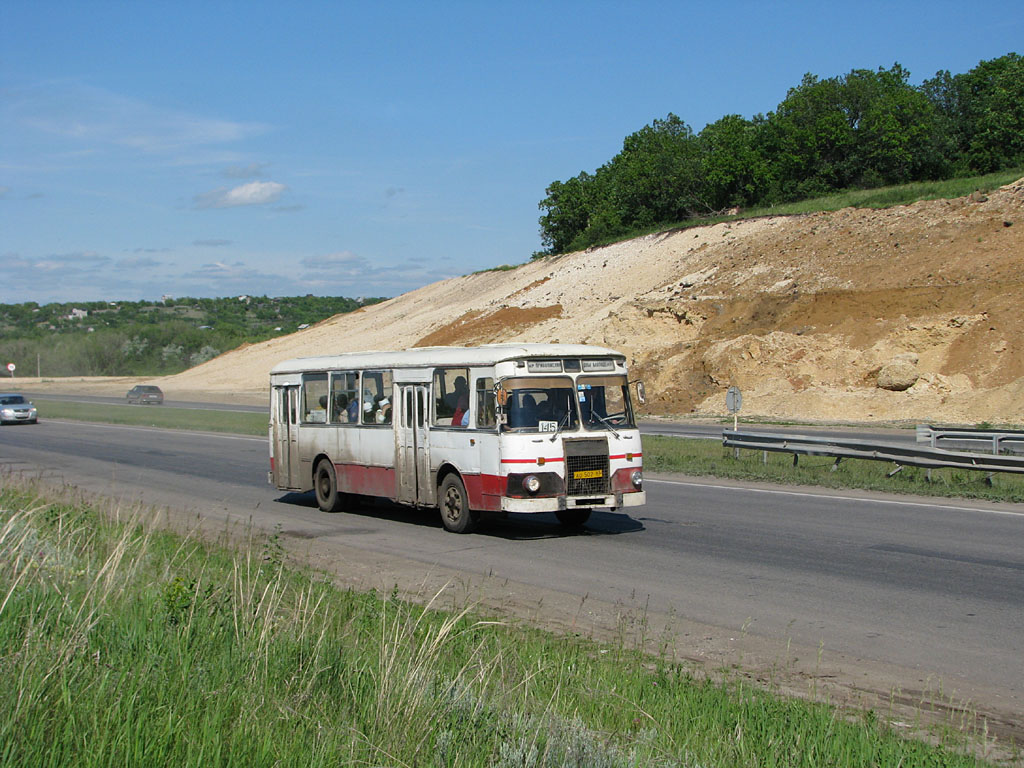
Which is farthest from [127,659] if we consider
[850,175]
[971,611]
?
[850,175]

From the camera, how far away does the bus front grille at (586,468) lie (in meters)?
13.4

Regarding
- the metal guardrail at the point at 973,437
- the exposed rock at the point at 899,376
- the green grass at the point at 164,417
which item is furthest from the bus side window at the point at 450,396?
the exposed rock at the point at 899,376

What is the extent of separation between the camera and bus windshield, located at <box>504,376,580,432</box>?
13.4 metres

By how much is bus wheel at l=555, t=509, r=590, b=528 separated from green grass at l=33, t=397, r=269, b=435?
23.8m

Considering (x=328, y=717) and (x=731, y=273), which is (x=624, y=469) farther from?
(x=731, y=273)

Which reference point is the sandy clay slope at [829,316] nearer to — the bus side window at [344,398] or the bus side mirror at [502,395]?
the bus side window at [344,398]

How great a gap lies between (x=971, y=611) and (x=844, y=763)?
15.7 ft

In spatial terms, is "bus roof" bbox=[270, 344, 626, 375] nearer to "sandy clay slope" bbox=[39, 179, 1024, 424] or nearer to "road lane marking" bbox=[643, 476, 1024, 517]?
"road lane marking" bbox=[643, 476, 1024, 517]

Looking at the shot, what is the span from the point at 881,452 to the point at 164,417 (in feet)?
120

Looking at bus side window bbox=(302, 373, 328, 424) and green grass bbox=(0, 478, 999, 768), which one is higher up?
bus side window bbox=(302, 373, 328, 424)

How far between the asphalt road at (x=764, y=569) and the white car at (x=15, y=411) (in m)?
29.1

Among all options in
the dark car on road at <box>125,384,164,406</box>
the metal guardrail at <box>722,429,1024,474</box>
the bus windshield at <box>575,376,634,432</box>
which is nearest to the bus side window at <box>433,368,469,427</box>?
the bus windshield at <box>575,376,634,432</box>

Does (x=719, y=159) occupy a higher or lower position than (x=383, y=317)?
higher

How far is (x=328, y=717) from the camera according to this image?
16.6 ft
